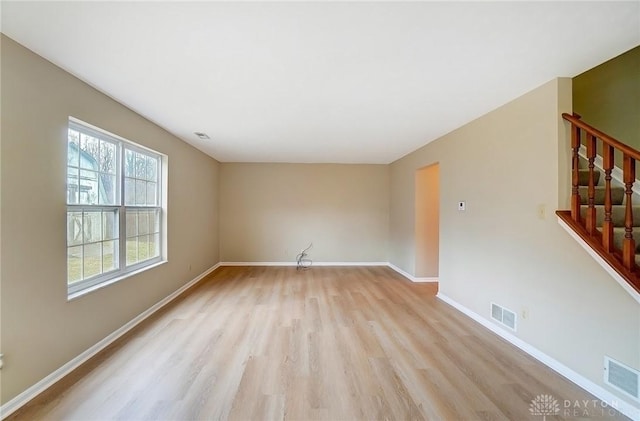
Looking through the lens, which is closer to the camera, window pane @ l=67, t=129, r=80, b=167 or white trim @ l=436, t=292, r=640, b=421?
white trim @ l=436, t=292, r=640, b=421

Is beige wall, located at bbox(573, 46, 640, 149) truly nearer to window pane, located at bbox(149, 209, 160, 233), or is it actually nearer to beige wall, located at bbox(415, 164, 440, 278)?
beige wall, located at bbox(415, 164, 440, 278)

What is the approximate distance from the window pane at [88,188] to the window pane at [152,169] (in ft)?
3.14

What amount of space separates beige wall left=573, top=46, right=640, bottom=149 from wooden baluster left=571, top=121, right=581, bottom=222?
1.24 meters

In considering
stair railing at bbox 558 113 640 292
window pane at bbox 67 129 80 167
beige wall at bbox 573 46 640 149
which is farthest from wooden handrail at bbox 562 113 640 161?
window pane at bbox 67 129 80 167

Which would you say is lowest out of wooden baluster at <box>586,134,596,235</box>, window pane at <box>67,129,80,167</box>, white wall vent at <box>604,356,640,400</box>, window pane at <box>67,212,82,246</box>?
white wall vent at <box>604,356,640,400</box>

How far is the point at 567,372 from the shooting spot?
203 centimetres

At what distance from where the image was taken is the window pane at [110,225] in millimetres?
2586

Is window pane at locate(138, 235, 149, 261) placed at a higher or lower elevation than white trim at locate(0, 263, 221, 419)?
higher

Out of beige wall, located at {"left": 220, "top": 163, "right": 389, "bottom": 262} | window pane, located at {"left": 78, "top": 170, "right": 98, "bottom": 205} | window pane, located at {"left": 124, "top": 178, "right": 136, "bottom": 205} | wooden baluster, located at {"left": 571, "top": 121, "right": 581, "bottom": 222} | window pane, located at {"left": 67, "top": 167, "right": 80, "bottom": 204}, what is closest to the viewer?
wooden baluster, located at {"left": 571, "top": 121, "right": 581, "bottom": 222}

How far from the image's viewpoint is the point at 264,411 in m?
1.66

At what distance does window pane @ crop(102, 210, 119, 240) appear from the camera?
2586mm

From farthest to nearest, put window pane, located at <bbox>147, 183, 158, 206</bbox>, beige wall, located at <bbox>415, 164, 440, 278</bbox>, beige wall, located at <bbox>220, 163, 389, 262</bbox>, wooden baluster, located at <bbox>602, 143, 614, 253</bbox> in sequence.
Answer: beige wall, located at <bbox>220, 163, 389, 262</bbox>, beige wall, located at <bbox>415, 164, 440, 278</bbox>, window pane, located at <bbox>147, 183, 158, 206</bbox>, wooden baluster, located at <bbox>602, 143, 614, 253</bbox>

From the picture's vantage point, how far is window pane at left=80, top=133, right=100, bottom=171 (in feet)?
7.61

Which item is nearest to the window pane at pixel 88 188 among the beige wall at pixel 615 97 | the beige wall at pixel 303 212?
the beige wall at pixel 303 212
